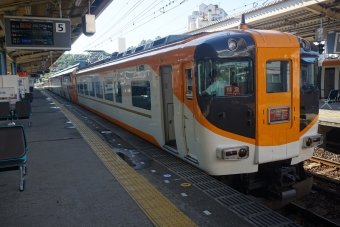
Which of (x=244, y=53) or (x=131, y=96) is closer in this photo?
(x=244, y=53)

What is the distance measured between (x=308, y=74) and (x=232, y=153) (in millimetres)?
1935

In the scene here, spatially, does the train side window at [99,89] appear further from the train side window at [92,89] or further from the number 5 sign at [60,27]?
the number 5 sign at [60,27]

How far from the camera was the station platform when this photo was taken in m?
3.68

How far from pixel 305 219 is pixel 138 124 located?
4605 millimetres

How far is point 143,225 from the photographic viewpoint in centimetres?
351

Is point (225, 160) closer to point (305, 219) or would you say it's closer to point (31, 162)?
point (305, 219)

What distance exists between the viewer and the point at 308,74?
512 centimetres

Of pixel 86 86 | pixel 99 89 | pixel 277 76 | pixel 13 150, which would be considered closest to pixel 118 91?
pixel 99 89

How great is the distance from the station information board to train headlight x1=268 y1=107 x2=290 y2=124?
6637 mm

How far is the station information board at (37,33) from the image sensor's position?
844 centimetres

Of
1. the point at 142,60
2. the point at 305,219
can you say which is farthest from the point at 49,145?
the point at 305,219

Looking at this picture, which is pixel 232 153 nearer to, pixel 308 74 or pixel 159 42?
pixel 308 74

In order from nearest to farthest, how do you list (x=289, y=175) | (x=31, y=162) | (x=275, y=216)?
(x=275, y=216) → (x=289, y=175) → (x=31, y=162)

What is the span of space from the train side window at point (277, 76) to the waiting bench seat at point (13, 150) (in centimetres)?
385
